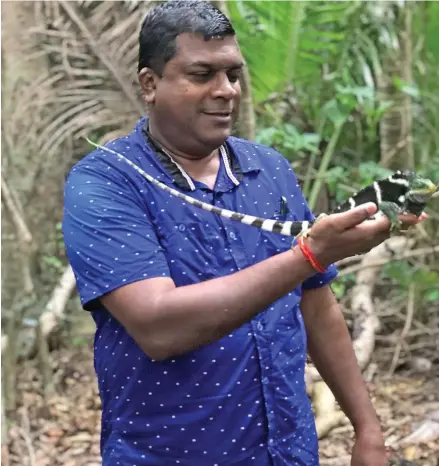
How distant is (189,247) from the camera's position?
5.48 ft

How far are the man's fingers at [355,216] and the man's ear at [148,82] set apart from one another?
65cm

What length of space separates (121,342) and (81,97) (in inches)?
115

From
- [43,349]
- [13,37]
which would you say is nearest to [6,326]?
[43,349]

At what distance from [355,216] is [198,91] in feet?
1.78

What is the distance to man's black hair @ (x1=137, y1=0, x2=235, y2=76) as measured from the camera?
1.70m

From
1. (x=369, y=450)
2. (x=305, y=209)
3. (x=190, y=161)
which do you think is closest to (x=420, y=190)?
(x=305, y=209)

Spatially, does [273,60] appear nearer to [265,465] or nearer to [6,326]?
[6,326]

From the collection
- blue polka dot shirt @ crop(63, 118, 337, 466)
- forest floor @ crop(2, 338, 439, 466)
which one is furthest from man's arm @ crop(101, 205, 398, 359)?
forest floor @ crop(2, 338, 439, 466)

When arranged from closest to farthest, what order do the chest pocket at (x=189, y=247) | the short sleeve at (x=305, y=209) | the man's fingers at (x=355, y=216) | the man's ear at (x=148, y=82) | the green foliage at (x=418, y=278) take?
the man's fingers at (x=355, y=216), the chest pocket at (x=189, y=247), the man's ear at (x=148, y=82), the short sleeve at (x=305, y=209), the green foliage at (x=418, y=278)

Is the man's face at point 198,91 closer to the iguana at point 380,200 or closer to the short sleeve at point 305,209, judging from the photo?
the iguana at point 380,200

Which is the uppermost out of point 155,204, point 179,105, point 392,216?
point 179,105

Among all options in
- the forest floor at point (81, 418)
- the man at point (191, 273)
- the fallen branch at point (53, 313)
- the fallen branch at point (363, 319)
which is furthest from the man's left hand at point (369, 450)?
the fallen branch at point (53, 313)

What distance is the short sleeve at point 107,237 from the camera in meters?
1.53

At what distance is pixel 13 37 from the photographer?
5.19 metres
